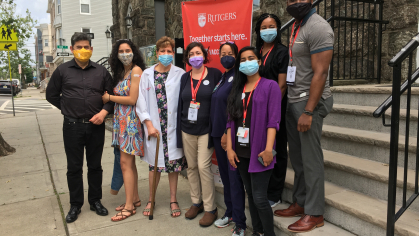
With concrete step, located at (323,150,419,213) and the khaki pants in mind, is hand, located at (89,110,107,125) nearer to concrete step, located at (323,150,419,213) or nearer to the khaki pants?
the khaki pants

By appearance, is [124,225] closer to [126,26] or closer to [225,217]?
[225,217]

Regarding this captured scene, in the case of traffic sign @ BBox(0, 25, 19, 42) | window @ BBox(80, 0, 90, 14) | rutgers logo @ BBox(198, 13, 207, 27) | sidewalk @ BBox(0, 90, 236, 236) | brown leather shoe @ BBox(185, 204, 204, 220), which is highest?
window @ BBox(80, 0, 90, 14)

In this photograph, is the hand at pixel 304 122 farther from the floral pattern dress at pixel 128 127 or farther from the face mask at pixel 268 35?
the floral pattern dress at pixel 128 127

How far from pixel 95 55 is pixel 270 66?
3036 cm

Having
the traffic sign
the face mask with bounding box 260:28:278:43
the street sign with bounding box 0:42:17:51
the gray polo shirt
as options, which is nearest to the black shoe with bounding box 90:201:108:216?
the gray polo shirt

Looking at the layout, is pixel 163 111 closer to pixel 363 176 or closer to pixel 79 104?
pixel 79 104

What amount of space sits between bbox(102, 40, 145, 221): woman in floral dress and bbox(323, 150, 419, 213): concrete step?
2.04m

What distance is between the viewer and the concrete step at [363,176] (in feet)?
9.04

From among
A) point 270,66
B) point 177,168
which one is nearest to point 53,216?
point 177,168

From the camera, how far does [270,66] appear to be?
9.95 ft

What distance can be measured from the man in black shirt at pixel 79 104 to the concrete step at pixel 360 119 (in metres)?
2.70

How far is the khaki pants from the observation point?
11.1 feet

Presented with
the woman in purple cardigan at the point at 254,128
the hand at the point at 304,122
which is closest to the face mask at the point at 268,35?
the woman in purple cardigan at the point at 254,128

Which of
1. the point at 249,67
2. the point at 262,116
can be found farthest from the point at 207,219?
the point at 249,67
